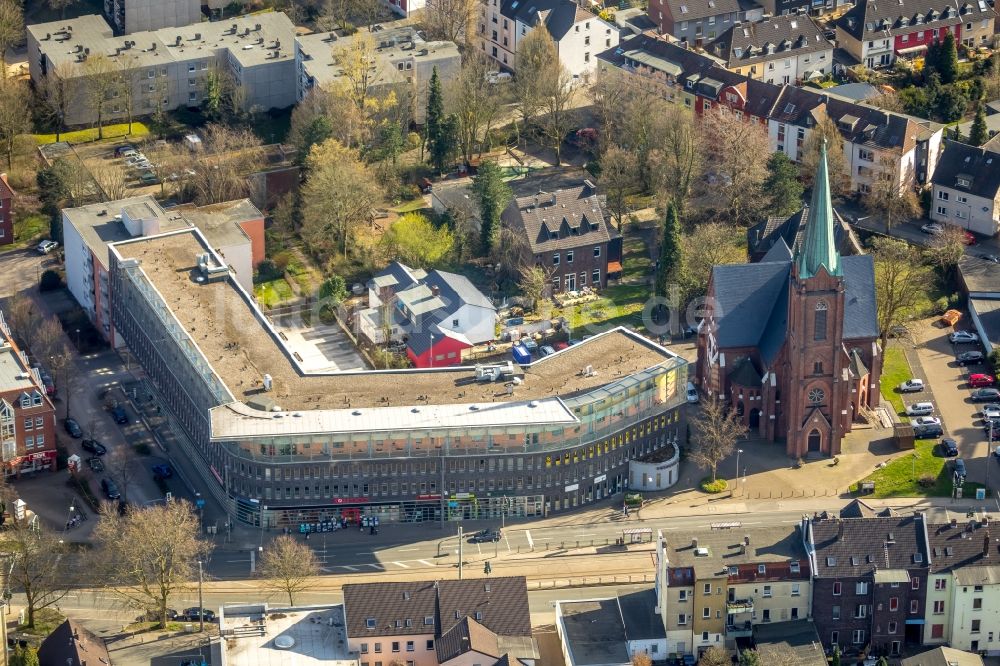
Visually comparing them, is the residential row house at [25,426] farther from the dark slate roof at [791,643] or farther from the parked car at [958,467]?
the parked car at [958,467]

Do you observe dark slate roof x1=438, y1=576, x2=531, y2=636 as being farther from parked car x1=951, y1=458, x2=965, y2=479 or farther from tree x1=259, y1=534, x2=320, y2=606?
parked car x1=951, y1=458, x2=965, y2=479

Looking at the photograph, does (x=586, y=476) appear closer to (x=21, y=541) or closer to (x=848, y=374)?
(x=848, y=374)

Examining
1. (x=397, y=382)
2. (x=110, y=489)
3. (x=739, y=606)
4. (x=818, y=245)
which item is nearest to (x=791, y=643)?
(x=739, y=606)

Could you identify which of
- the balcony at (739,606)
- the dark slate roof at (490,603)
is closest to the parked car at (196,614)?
the dark slate roof at (490,603)

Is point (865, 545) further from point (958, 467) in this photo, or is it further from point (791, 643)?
point (958, 467)

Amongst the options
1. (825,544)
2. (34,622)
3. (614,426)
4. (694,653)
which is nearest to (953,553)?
(825,544)

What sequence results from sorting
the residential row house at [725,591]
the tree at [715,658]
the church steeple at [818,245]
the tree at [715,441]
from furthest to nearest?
the tree at [715,441] < the church steeple at [818,245] < the residential row house at [725,591] < the tree at [715,658]

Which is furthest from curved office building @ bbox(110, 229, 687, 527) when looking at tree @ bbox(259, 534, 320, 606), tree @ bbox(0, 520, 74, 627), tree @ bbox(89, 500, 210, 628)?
tree @ bbox(0, 520, 74, 627)
